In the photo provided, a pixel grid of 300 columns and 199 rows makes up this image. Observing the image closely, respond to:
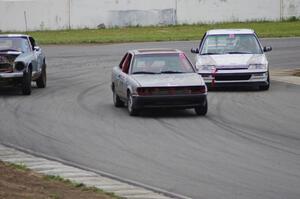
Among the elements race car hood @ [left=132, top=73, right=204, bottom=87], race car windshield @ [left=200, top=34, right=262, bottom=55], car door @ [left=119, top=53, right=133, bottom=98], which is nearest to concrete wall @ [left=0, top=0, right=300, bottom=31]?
race car windshield @ [left=200, top=34, right=262, bottom=55]

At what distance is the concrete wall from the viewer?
55.3m

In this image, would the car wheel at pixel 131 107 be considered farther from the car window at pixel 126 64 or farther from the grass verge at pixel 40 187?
the grass verge at pixel 40 187

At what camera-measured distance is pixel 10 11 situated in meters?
55.2

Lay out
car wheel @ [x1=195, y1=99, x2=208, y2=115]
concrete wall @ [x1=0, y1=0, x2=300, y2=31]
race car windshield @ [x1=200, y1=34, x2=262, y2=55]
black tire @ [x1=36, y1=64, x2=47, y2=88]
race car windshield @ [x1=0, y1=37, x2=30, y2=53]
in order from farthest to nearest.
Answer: concrete wall @ [x1=0, y1=0, x2=300, y2=31]
black tire @ [x1=36, y1=64, x2=47, y2=88]
race car windshield @ [x1=200, y1=34, x2=262, y2=55]
race car windshield @ [x1=0, y1=37, x2=30, y2=53]
car wheel @ [x1=195, y1=99, x2=208, y2=115]

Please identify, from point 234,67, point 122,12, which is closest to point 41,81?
point 234,67

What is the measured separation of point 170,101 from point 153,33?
32.5 meters

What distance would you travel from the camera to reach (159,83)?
58.6ft

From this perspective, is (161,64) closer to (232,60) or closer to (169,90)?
(169,90)

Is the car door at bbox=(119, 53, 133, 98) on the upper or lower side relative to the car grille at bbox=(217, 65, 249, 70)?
upper

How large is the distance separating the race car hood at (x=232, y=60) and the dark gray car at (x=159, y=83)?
385 cm

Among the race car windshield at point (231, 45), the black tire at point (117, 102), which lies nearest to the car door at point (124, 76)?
the black tire at point (117, 102)

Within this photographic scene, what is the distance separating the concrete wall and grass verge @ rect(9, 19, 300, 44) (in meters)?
1.00

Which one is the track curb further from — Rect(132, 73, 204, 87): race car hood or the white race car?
the white race car

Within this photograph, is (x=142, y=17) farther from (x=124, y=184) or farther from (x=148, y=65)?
(x=124, y=184)
